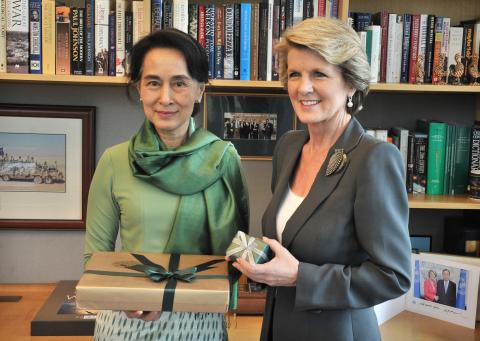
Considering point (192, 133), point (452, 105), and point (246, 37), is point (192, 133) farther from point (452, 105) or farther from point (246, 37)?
point (452, 105)

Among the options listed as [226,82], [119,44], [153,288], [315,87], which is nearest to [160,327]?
[153,288]

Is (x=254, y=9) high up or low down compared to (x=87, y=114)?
up

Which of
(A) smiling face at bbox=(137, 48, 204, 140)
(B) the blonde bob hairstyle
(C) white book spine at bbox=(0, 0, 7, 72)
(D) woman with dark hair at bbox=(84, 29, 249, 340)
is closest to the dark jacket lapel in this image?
(B) the blonde bob hairstyle

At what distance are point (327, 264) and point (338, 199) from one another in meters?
0.13

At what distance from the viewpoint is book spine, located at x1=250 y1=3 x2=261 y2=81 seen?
1908 mm

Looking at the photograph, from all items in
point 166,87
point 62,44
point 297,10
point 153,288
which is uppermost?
point 297,10

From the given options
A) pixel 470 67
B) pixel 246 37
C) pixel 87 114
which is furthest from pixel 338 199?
pixel 87 114

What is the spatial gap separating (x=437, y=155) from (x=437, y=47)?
1.16 feet

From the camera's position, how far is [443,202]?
1954 mm

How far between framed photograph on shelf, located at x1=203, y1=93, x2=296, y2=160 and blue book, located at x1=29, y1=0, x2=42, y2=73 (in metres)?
0.56

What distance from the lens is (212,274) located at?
4.11ft

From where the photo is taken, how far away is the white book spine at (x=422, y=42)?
1.97 m

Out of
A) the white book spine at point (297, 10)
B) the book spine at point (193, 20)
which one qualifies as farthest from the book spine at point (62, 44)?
the white book spine at point (297, 10)

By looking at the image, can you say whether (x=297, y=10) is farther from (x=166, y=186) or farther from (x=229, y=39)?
(x=166, y=186)
